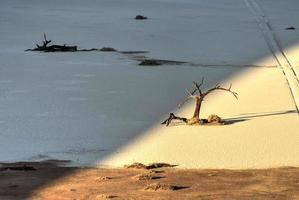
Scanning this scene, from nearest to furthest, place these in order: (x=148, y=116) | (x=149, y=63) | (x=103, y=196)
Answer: (x=103, y=196)
(x=148, y=116)
(x=149, y=63)

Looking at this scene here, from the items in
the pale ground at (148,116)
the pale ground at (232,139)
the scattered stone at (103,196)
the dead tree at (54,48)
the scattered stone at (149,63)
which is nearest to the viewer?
the scattered stone at (103,196)

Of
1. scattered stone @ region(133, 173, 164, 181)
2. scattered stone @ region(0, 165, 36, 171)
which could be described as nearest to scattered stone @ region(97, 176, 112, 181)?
scattered stone @ region(133, 173, 164, 181)

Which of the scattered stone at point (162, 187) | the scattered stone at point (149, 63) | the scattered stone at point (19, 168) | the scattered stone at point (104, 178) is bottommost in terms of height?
the scattered stone at point (162, 187)

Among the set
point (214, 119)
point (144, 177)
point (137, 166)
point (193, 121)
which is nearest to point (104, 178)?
point (144, 177)

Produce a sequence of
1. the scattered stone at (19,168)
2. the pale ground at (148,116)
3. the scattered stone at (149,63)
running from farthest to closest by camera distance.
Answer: the scattered stone at (149,63)
the scattered stone at (19,168)
the pale ground at (148,116)

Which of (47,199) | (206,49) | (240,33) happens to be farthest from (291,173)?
(240,33)

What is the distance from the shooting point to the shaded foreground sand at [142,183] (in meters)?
4.59

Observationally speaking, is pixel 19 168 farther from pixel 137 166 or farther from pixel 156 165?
pixel 156 165

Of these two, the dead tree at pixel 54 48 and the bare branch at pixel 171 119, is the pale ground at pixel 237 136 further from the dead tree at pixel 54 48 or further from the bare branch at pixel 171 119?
the dead tree at pixel 54 48

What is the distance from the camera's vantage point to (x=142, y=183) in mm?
4934

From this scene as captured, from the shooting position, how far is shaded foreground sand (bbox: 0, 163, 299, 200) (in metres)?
4.59

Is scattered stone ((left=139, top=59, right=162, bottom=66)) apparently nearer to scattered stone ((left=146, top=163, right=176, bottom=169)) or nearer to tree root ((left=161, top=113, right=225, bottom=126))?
tree root ((left=161, top=113, right=225, bottom=126))

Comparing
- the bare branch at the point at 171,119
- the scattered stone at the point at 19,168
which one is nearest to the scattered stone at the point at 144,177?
the scattered stone at the point at 19,168

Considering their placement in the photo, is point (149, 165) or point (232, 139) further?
point (232, 139)
